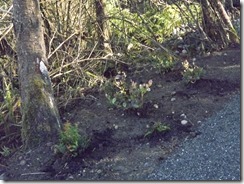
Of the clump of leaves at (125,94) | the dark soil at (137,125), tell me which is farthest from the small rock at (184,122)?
the clump of leaves at (125,94)

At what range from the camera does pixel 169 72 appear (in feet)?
17.9

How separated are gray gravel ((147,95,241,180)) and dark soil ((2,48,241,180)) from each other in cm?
9

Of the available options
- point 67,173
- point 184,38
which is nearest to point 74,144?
point 67,173

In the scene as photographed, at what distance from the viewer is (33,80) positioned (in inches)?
177

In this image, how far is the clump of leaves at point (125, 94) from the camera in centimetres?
482

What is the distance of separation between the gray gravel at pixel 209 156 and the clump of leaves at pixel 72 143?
2.24 feet

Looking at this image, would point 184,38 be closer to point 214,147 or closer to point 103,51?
point 103,51

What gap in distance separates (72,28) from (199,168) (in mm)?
2465

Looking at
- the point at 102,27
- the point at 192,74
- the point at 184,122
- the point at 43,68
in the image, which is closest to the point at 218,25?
the point at 192,74

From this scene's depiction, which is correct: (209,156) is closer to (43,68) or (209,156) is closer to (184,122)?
(184,122)

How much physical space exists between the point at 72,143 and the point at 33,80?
66 cm

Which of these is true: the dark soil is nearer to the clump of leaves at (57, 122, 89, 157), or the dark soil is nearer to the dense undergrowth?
the clump of leaves at (57, 122, 89, 157)

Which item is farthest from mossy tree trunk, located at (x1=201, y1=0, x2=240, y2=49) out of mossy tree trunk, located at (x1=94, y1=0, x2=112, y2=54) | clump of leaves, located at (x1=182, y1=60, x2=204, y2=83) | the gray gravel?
the gray gravel

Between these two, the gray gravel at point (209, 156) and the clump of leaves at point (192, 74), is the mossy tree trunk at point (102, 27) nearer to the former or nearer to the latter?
the clump of leaves at point (192, 74)
